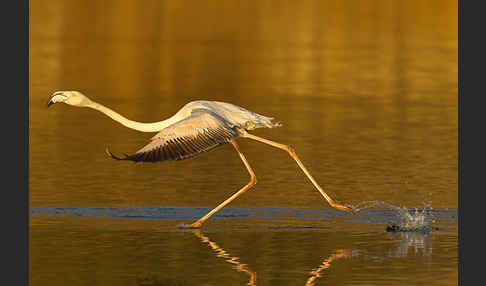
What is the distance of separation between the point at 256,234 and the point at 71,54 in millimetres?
26320

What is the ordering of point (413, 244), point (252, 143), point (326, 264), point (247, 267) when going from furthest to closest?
point (252, 143) → point (413, 244) → point (326, 264) → point (247, 267)

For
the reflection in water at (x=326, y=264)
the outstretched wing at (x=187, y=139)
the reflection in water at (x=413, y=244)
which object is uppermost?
the outstretched wing at (x=187, y=139)

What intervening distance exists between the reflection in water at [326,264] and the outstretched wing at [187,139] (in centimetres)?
264

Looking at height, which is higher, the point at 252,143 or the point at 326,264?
the point at 252,143

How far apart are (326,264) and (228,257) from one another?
126 centimetres

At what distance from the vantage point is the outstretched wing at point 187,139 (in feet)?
59.0

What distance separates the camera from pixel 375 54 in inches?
1801

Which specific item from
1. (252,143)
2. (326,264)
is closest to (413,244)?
(326,264)

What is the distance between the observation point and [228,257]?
16.3 meters

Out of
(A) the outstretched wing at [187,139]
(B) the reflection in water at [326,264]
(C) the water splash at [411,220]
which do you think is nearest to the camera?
(B) the reflection in water at [326,264]

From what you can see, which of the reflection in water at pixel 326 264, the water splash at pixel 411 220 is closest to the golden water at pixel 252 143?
the reflection in water at pixel 326 264

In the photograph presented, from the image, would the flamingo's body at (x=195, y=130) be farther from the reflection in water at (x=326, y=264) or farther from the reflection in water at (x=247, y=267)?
the reflection in water at (x=326, y=264)

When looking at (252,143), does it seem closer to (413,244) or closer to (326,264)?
(413,244)

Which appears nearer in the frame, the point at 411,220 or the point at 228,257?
the point at 228,257
